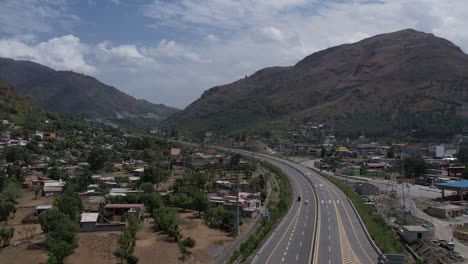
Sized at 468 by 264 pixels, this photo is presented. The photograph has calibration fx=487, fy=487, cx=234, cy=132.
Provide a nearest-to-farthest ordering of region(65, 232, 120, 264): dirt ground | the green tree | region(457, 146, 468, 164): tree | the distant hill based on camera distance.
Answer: region(65, 232, 120, 264): dirt ground → the green tree → region(457, 146, 468, 164): tree → the distant hill

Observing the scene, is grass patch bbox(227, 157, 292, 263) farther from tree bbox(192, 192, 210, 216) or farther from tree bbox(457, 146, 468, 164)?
tree bbox(457, 146, 468, 164)

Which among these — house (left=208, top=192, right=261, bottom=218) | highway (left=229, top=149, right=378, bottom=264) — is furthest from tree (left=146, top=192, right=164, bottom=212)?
highway (left=229, top=149, right=378, bottom=264)

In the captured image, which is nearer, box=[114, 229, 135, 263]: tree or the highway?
the highway

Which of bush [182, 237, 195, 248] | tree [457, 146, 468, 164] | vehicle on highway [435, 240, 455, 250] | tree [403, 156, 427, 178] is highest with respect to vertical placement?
tree [457, 146, 468, 164]

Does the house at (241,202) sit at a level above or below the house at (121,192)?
below

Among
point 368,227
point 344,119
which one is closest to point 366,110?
point 344,119

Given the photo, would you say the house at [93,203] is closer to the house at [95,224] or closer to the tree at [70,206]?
the tree at [70,206]

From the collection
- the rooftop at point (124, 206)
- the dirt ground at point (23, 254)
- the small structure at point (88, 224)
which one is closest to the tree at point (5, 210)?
the small structure at point (88, 224)

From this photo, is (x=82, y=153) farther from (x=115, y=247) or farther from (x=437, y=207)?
(x=437, y=207)
